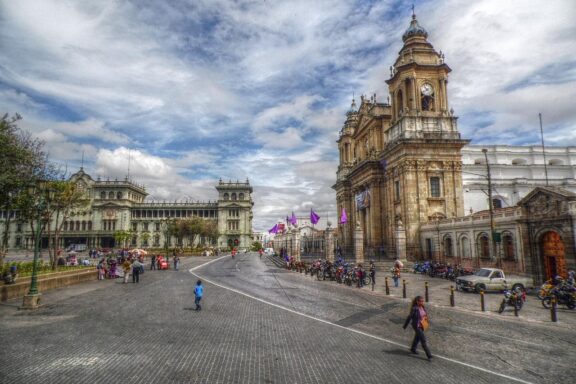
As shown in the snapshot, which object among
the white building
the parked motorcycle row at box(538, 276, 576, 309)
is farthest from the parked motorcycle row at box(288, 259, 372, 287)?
the white building

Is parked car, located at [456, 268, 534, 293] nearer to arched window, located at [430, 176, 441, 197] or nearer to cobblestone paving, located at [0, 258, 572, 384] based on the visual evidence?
cobblestone paving, located at [0, 258, 572, 384]

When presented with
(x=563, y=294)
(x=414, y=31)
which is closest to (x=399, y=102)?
(x=414, y=31)

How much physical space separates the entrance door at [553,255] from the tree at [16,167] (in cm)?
3018

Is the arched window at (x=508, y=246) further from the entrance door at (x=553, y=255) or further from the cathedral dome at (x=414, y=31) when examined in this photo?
the cathedral dome at (x=414, y=31)

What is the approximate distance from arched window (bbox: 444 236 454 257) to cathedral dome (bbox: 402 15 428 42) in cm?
2460

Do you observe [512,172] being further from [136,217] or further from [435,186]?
[136,217]

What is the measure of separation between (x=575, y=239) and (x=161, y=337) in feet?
67.7

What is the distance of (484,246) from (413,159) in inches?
481

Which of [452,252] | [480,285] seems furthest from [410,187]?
[480,285]

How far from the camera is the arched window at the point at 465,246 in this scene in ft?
97.5

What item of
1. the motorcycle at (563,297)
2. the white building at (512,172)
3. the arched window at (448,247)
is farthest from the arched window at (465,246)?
the white building at (512,172)

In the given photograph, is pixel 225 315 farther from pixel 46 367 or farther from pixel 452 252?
pixel 452 252

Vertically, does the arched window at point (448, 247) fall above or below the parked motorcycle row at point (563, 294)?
above

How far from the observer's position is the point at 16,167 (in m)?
19.0
